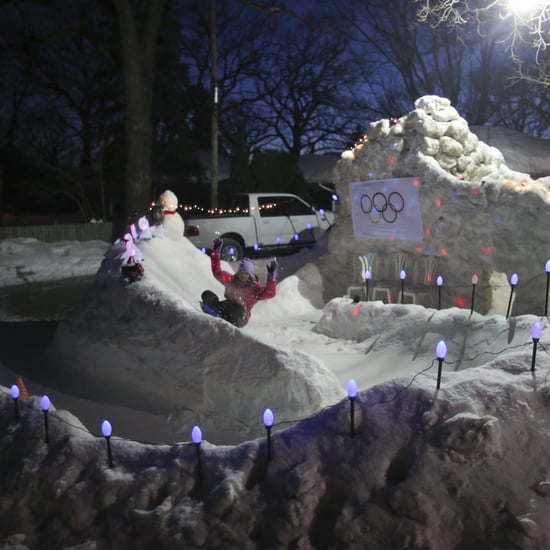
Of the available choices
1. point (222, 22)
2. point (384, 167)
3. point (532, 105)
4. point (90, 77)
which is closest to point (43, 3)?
point (90, 77)

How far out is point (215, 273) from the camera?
6449 millimetres

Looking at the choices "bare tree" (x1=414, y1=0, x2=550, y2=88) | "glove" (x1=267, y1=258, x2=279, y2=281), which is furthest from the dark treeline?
"glove" (x1=267, y1=258, x2=279, y2=281)

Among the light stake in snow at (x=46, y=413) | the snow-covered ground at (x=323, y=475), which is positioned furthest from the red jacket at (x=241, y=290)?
the light stake in snow at (x=46, y=413)

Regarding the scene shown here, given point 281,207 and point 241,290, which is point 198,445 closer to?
point 241,290

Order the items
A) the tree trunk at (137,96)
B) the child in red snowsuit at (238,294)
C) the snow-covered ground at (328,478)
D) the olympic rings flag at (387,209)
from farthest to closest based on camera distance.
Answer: the tree trunk at (137,96), the olympic rings flag at (387,209), the child in red snowsuit at (238,294), the snow-covered ground at (328,478)

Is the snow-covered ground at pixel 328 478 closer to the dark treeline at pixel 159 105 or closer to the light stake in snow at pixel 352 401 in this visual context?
the light stake in snow at pixel 352 401

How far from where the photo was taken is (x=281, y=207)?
1466 centimetres

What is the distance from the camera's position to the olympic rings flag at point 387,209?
8.38 meters

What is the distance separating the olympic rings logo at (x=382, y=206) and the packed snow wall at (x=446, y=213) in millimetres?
16

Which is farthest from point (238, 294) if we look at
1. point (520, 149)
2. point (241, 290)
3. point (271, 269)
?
point (520, 149)

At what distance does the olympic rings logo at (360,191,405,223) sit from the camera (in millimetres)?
8570

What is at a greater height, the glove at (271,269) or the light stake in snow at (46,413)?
the glove at (271,269)

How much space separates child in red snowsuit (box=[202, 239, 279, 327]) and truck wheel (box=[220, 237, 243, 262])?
21.6ft

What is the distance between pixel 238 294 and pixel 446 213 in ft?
11.8
